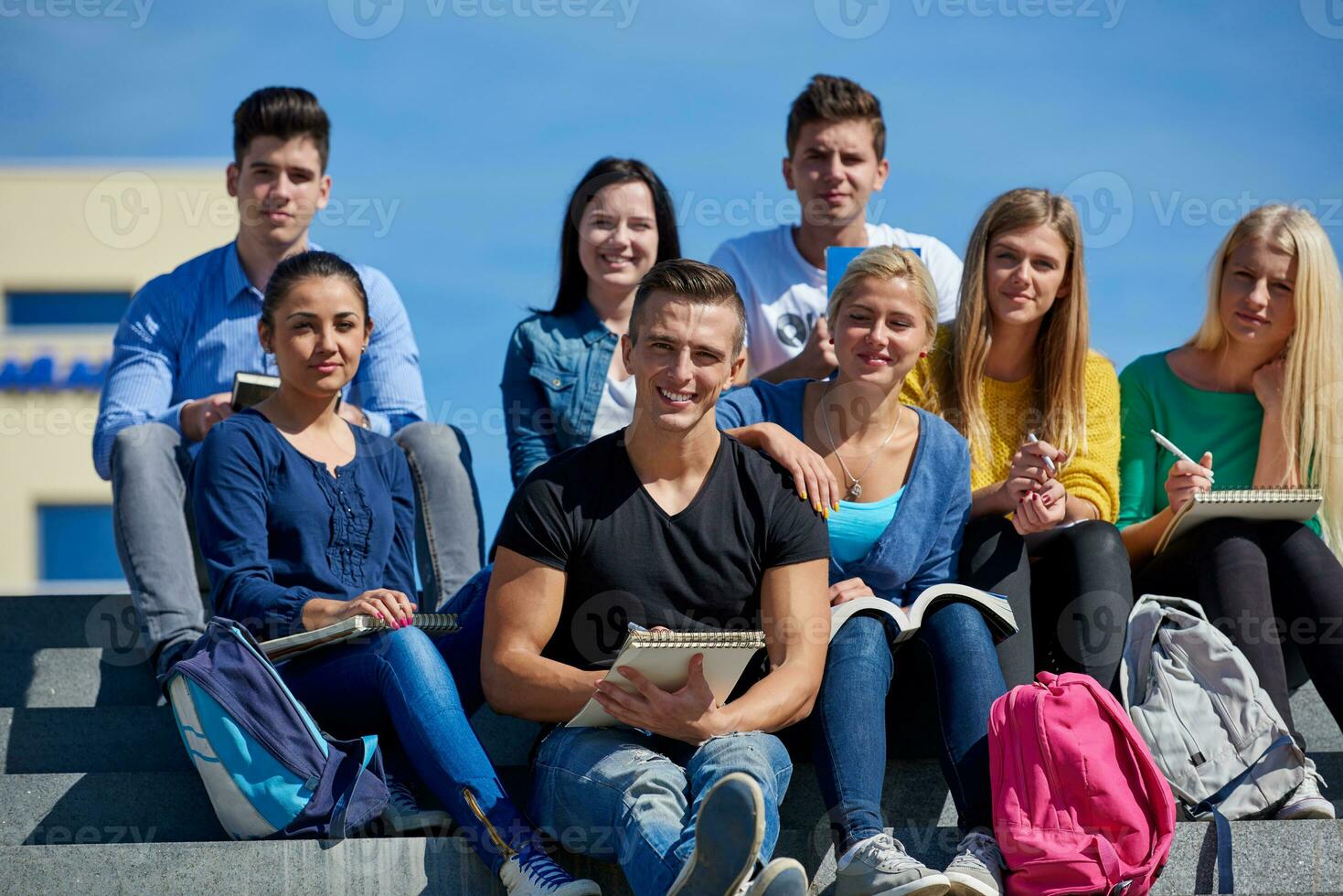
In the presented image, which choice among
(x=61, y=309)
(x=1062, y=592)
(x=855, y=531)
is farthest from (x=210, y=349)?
(x=61, y=309)

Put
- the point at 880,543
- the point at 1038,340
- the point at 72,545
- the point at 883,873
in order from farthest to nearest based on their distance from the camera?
1. the point at 72,545
2. the point at 1038,340
3. the point at 880,543
4. the point at 883,873

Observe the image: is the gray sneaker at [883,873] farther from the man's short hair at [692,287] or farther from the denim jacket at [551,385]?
the denim jacket at [551,385]

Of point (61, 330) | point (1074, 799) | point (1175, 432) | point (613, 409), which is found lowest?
point (1074, 799)

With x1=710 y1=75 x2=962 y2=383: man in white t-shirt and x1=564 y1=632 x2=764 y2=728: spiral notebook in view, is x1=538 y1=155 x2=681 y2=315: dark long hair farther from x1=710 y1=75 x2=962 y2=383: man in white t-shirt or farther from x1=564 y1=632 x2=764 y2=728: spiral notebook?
x1=564 y1=632 x2=764 y2=728: spiral notebook

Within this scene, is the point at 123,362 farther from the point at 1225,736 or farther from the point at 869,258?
the point at 1225,736

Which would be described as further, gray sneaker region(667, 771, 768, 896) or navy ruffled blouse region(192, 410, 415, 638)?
navy ruffled blouse region(192, 410, 415, 638)

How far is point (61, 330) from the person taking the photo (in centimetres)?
2539

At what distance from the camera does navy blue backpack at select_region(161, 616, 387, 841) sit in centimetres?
281

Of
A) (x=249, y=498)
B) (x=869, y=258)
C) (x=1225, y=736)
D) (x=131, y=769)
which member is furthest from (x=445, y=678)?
(x=1225, y=736)

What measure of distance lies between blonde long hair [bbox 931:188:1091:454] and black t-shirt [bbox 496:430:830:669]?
910 millimetres

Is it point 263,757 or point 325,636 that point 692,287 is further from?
point 263,757

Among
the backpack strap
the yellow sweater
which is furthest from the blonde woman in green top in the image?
the backpack strap

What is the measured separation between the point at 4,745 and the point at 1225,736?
2613 mm

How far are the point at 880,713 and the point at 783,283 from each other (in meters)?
1.92
